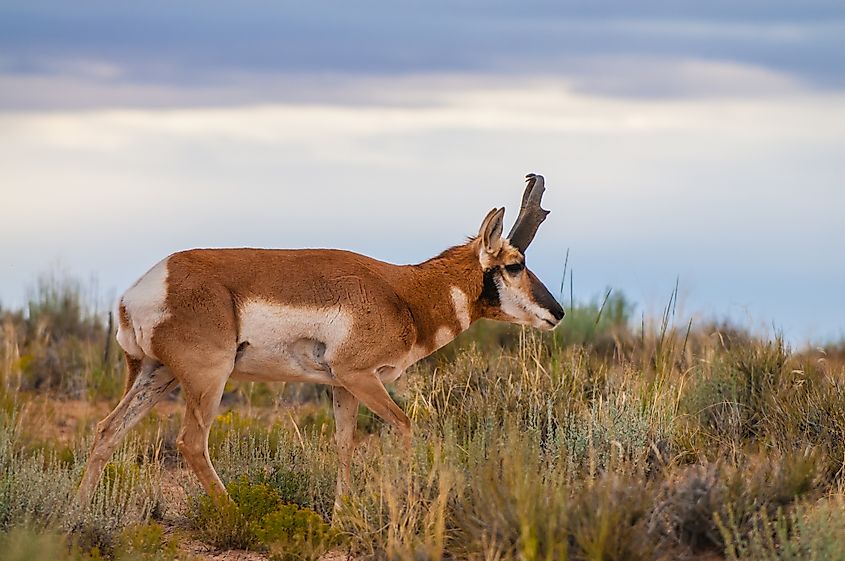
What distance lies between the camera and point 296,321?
965 centimetres

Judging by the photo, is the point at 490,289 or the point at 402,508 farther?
the point at 490,289

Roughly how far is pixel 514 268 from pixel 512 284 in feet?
0.46

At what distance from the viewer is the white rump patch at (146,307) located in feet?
30.8

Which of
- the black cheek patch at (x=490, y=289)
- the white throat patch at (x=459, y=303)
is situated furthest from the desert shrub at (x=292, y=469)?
the black cheek patch at (x=490, y=289)

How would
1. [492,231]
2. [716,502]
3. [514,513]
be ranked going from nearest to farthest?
[514,513]
[716,502]
[492,231]

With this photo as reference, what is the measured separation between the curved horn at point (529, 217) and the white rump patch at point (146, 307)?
Answer: 121 inches

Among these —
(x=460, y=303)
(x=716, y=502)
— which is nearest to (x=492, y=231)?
(x=460, y=303)

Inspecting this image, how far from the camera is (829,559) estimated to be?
22.6 ft

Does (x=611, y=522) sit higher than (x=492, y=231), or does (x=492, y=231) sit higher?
(x=492, y=231)

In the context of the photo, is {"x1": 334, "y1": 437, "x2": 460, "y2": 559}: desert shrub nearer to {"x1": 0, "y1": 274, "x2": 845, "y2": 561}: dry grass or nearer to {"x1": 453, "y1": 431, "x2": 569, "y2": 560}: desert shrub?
{"x1": 0, "y1": 274, "x2": 845, "y2": 561}: dry grass

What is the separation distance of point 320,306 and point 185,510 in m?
2.07

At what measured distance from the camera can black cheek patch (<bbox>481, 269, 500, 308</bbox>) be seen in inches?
419

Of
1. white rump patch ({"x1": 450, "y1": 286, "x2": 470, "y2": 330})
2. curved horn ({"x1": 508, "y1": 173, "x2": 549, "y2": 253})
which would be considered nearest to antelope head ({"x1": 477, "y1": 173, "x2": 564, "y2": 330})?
curved horn ({"x1": 508, "y1": 173, "x2": 549, "y2": 253})

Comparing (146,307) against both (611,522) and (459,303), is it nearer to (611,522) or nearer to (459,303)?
(459,303)
